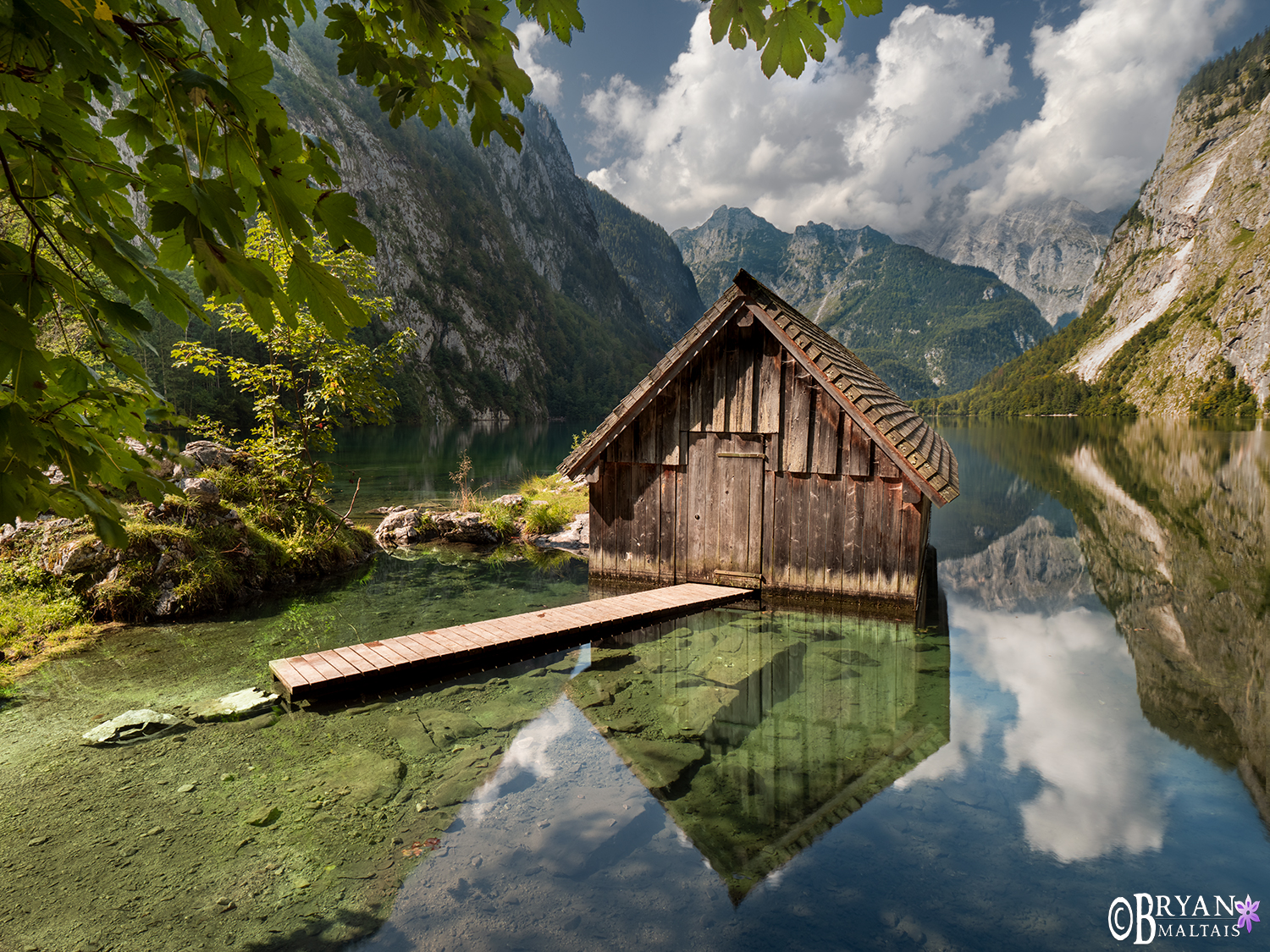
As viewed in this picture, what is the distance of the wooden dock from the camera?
734 cm

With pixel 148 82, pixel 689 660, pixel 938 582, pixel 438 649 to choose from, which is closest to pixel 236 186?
pixel 148 82

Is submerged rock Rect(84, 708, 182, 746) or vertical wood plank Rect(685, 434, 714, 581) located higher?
vertical wood plank Rect(685, 434, 714, 581)

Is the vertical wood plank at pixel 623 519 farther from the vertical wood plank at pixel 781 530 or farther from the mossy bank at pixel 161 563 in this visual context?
the mossy bank at pixel 161 563

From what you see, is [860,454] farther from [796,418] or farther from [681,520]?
[681,520]

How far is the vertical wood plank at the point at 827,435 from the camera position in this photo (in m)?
10.1

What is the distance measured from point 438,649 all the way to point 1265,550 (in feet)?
67.8

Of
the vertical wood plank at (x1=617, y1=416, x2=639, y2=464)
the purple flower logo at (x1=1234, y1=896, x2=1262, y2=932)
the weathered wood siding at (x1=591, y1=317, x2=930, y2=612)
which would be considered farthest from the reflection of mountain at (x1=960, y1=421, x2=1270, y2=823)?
the vertical wood plank at (x1=617, y1=416, x2=639, y2=464)

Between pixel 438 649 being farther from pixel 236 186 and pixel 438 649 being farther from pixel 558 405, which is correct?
pixel 558 405

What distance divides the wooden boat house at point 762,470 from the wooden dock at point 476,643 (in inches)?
37.9

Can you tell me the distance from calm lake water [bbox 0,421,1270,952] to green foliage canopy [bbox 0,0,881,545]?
3739 mm

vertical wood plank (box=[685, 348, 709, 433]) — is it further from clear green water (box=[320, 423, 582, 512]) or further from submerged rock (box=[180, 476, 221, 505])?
submerged rock (box=[180, 476, 221, 505])

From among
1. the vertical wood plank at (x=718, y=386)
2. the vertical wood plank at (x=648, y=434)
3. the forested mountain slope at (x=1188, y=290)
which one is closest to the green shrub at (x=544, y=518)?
the vertical wood plank at (x=648, y=434)

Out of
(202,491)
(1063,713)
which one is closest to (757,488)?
(1063,713)

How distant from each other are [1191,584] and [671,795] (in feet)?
47.4
